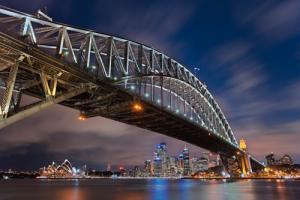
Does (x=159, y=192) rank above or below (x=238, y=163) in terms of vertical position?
below

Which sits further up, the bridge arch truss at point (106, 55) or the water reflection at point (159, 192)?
the bridge arch truss at point (106, 55)

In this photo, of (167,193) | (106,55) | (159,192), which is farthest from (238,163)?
(106,55)

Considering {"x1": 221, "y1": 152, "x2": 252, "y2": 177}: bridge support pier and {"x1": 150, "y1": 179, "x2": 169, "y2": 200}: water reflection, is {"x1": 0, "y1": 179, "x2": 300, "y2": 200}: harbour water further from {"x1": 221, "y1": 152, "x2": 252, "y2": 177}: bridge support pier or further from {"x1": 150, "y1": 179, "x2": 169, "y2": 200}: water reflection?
{"x1": 221, "y1": 152, "x2": 252, "y2": 177}: bridge support pier

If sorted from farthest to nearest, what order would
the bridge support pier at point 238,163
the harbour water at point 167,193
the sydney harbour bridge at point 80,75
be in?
the bridge support pier at point 238,163 → the harbour water at point 167,193 → the sydney harbour bridge at point 80,75

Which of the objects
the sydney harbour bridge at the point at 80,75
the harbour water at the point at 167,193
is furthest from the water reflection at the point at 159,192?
the sydney harbour bridge at the point at 80,75

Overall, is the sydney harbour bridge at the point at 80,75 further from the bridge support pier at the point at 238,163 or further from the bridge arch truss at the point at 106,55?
the bridge support pier at the point at 238,163

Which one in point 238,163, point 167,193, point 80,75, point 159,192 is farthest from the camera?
point 238,163

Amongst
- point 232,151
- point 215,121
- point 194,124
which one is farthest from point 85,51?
point 232,151

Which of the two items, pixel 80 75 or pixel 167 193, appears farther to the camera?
pixel 167 193

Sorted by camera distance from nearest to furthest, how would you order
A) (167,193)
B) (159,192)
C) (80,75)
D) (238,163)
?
(80,75) → (167,193) → (159,192) → (238,163)

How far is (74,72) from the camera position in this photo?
23.4 m

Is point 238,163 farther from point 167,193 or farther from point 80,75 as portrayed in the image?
point 80,75

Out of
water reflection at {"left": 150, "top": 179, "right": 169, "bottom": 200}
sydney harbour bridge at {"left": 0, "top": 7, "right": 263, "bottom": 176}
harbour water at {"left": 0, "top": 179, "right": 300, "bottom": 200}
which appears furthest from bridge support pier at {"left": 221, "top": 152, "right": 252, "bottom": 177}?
sydney harbour bridge at {"left": 0, "top": 7, "right": 263, "bottom": 176}

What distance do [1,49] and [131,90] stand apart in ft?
56.6
